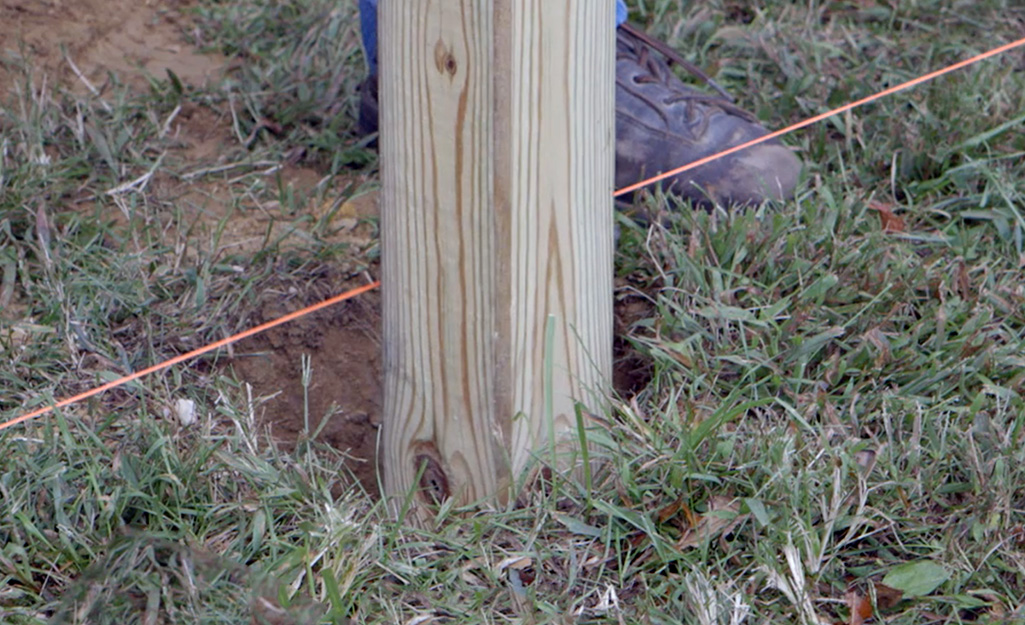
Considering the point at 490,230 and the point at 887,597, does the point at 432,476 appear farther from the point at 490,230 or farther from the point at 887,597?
the point at 887,597

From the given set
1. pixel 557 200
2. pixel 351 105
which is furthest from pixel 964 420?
pixel 351 105

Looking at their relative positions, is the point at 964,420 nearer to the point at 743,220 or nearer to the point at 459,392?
the point at 743,220

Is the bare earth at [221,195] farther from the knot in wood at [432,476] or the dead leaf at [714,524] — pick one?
the dead leaf at [714,524]

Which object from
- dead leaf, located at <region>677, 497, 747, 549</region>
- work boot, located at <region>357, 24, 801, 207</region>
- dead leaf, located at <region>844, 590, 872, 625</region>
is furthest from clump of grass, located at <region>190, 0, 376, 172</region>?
dead leaf, located at <region>844, 590, 872, 625</region>

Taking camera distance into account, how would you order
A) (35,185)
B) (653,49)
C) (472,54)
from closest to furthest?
(472,54), (35,185), (653,49)

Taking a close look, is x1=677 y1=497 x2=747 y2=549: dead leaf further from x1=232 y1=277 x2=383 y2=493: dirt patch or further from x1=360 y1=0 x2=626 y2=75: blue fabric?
x1=360 y1=0 x2=626 y2=75: blue fabric

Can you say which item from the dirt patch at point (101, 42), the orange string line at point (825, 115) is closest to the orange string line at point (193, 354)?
the orange string line at point (825, 115)

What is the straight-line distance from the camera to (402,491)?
1549 mm

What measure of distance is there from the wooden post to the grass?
10 centimetres

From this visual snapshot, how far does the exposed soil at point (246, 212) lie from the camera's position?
1.82 metres

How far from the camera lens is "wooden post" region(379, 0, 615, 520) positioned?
1322 mm

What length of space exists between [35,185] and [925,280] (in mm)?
1600

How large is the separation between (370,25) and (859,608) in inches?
57.1

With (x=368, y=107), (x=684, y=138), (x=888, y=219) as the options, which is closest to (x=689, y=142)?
(x=684, y=138)
